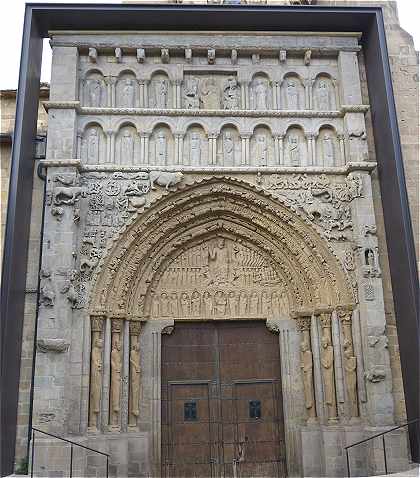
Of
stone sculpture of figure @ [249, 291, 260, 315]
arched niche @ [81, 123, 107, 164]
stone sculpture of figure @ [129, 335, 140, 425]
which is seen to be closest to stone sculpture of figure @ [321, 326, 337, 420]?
stone sculpture of figure @ [249, 291, 260, 315]

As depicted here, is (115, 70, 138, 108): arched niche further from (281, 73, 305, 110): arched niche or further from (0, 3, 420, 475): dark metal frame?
(281, 73, 305, 110): arched niche

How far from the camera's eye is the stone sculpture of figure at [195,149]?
35.8 feet

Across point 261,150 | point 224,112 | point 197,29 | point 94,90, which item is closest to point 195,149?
point 224,112

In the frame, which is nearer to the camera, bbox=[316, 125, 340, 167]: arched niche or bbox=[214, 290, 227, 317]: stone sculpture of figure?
bbox=[214, 290, 227, 317]: stone sculpture of figure

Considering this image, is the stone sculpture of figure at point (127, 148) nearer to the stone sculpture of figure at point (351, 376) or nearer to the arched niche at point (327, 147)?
the arched niche at point (327, 147)

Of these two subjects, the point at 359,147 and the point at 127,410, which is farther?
the point at 359,147

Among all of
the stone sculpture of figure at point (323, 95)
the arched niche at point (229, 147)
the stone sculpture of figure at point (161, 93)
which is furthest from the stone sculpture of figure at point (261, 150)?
the stone sculpture of figure at point (161, 93)

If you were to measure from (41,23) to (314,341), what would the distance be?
8227mm

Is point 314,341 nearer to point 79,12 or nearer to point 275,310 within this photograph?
point 275,310

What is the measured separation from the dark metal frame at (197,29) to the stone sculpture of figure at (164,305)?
2550 millimetres

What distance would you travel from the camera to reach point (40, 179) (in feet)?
35.5

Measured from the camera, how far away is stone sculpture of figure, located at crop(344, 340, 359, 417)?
9805mm

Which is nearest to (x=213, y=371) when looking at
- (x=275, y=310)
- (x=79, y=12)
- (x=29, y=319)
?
(x=275, y=310)

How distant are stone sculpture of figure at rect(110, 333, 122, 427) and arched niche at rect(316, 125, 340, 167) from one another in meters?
5.18
